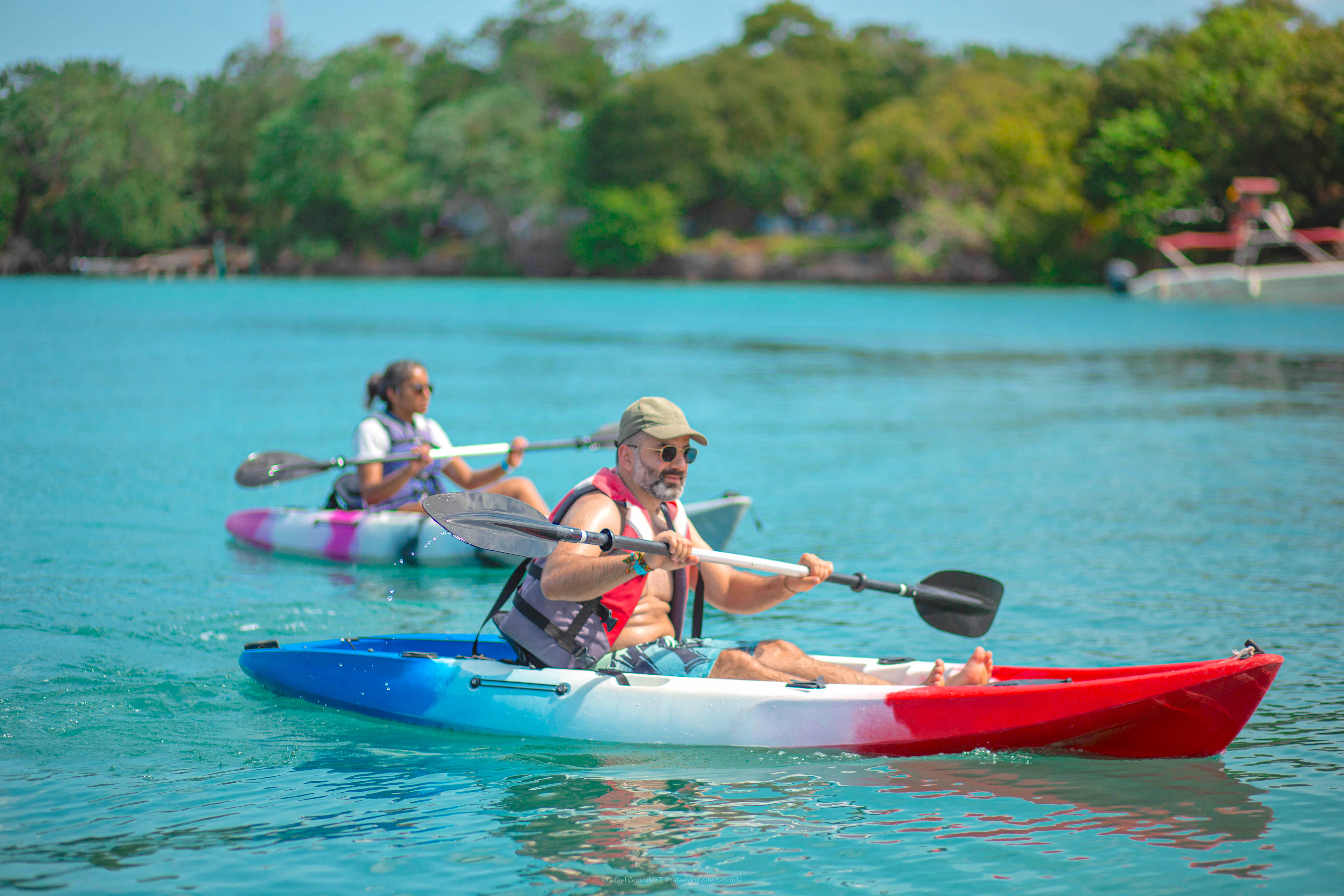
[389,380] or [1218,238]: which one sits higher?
[1218,238]

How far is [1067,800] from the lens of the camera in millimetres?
4871

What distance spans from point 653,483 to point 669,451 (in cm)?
15

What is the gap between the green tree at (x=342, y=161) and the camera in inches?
2635

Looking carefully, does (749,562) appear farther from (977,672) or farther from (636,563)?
(977,672)

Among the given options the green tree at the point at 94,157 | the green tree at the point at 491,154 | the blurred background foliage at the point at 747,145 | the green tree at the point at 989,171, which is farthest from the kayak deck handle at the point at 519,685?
the green tree at the point at 491,154

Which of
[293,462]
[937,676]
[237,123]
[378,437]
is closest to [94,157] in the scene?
[293,462]

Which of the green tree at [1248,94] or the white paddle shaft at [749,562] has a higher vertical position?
the green tree at [1248,94]

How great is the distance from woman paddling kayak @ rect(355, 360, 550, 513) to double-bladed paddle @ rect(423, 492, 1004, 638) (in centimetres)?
300

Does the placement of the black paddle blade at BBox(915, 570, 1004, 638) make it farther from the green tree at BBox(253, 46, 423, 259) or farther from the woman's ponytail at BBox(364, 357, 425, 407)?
the green tree at BBox(253, 46, 423, 259)

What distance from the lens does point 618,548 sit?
4.74 m

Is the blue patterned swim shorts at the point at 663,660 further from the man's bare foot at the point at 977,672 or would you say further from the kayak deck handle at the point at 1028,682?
the kayak deck handle at the point at 1028,682

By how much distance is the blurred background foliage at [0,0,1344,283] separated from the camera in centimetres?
5122

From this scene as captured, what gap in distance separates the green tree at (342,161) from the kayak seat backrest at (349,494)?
61.4 m

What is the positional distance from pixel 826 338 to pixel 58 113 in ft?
55.8
